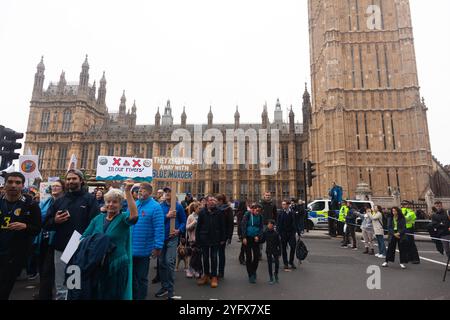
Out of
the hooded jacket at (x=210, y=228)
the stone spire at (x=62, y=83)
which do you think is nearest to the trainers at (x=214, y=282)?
the hooded jacket at (x=210, y=228)

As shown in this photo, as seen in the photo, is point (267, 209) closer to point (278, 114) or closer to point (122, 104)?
point (278, 114)

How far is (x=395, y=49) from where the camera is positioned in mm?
29750

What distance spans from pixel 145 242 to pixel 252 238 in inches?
106

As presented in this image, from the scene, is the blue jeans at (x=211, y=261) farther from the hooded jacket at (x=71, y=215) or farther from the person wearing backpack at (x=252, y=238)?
the hooded jacket at (x=71, y=215)

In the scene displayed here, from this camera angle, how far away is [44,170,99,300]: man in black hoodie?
337 centimetres

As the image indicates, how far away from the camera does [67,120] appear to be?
4169 cm

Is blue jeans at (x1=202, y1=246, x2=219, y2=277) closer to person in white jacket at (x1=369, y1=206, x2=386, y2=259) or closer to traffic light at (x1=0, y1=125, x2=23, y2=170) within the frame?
person in white jacket at (x1=369, y1=206, x2=386, y2=259)

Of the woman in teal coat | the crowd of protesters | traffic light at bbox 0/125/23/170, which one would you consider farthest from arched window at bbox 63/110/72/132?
the woman in teal coat

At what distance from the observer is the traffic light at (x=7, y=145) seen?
298 inches

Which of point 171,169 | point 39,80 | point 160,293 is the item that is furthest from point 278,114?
point 160,293

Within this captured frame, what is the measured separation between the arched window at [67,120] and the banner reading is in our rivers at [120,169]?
32.4 meters

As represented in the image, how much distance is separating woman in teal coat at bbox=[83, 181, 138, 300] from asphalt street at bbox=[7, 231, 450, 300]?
202 cm

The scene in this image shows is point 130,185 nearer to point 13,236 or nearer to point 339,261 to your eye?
point 13,236
